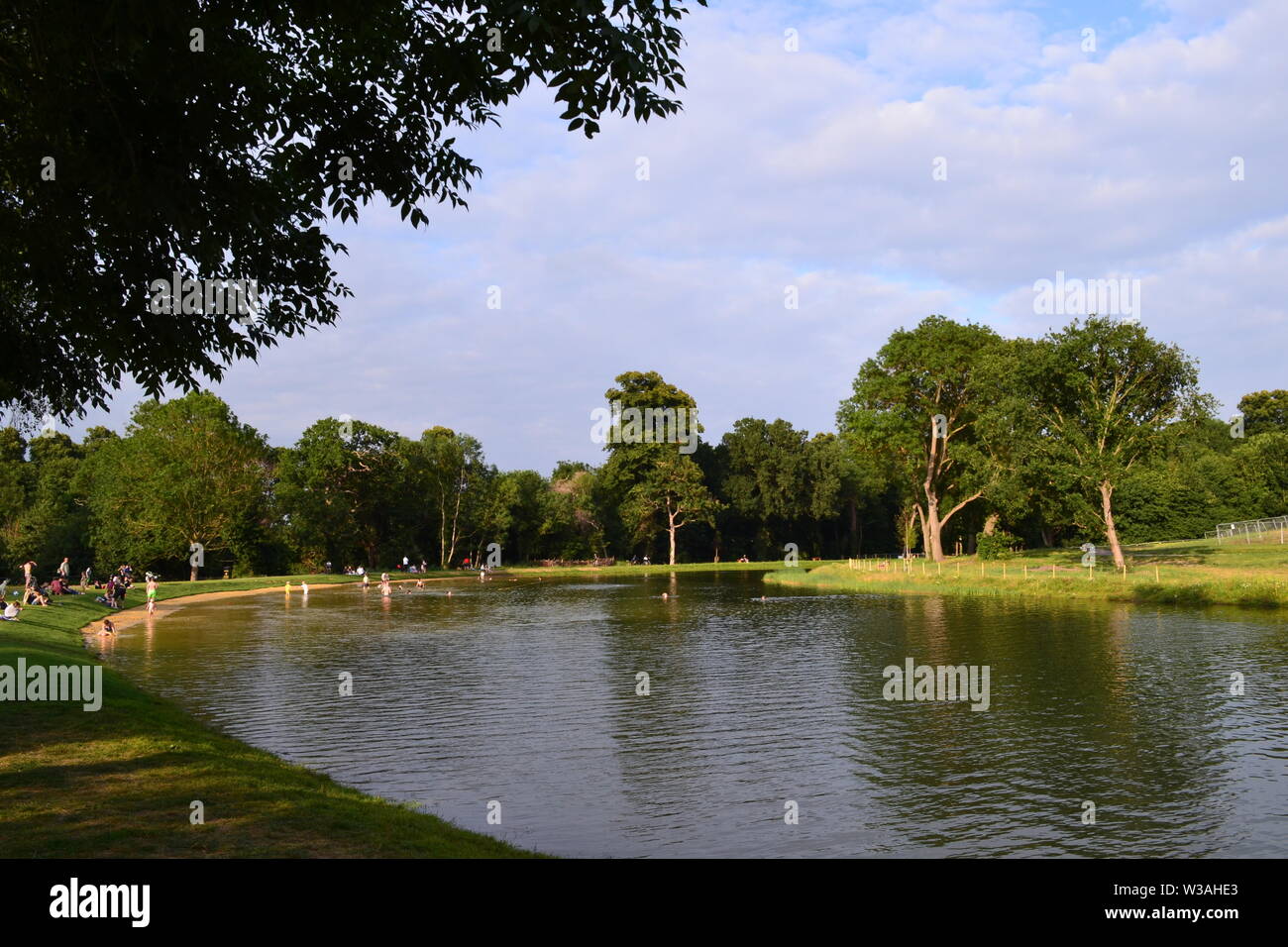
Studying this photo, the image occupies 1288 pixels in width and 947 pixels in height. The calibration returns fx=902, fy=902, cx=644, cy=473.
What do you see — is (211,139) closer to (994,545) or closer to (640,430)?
(994,545)

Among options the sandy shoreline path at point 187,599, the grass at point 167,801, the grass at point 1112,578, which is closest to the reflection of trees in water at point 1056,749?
the grass at point 167,801

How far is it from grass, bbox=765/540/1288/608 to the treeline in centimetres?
395

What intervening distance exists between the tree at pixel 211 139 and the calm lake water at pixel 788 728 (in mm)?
7868

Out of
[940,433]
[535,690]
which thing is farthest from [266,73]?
[940,433]

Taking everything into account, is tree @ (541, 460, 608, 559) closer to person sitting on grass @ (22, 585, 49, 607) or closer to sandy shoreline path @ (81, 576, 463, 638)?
sandy shoreline path @ (81, 576, 463, 638)

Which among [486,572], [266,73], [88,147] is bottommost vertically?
[486,572]

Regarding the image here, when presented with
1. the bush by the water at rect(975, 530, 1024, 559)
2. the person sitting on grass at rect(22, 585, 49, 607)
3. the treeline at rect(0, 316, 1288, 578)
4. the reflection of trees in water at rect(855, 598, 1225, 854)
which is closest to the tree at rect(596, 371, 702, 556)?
the treeline at rect(0, 316, 1288, 578)

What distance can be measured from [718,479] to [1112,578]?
6417cm

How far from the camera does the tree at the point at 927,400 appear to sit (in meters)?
73.2

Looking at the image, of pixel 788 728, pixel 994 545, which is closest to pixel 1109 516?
pixel 994 545

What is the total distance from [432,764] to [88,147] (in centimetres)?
1134

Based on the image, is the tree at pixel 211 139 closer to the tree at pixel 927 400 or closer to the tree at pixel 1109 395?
the tree at pixel 1109 395

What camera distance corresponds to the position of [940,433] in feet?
244
